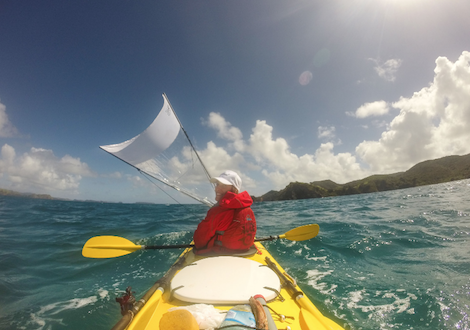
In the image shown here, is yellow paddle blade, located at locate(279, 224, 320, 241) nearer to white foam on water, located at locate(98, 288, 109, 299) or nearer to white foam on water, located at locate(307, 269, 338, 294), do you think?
white foam on water, located at locate(307, 269, 338, 294)

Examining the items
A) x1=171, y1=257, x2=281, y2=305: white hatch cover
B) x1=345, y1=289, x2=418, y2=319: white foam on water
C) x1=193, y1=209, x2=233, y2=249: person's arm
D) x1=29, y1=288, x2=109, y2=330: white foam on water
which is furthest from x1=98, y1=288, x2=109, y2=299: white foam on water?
x1=345, y1=289, x2=418, y2=319: white foam on water

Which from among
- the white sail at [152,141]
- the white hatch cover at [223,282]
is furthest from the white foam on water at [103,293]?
the white sail at [152,141]

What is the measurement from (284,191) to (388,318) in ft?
260

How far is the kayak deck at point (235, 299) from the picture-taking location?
2148 millimetres

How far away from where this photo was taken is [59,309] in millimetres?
4484

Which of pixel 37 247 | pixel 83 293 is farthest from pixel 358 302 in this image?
pixel 37 247

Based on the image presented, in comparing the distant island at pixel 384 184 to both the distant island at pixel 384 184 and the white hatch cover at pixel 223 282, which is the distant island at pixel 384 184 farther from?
the white hatch cover at pixel 223 282

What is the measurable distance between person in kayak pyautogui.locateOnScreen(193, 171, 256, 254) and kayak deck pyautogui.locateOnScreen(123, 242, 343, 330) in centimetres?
97

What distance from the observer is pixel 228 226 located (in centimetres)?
429

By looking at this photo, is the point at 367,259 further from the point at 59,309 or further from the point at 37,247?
the point at 37,247

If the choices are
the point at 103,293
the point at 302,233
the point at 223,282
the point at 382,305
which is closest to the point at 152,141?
the point at 103,293

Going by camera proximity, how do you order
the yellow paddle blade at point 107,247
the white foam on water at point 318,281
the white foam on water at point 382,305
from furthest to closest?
the white foam on water at point 318,281
the yellow paddle blade at point 107,247
the white foam on water at point 382,305

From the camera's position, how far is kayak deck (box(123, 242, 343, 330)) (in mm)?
2148

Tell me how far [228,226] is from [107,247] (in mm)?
3031
